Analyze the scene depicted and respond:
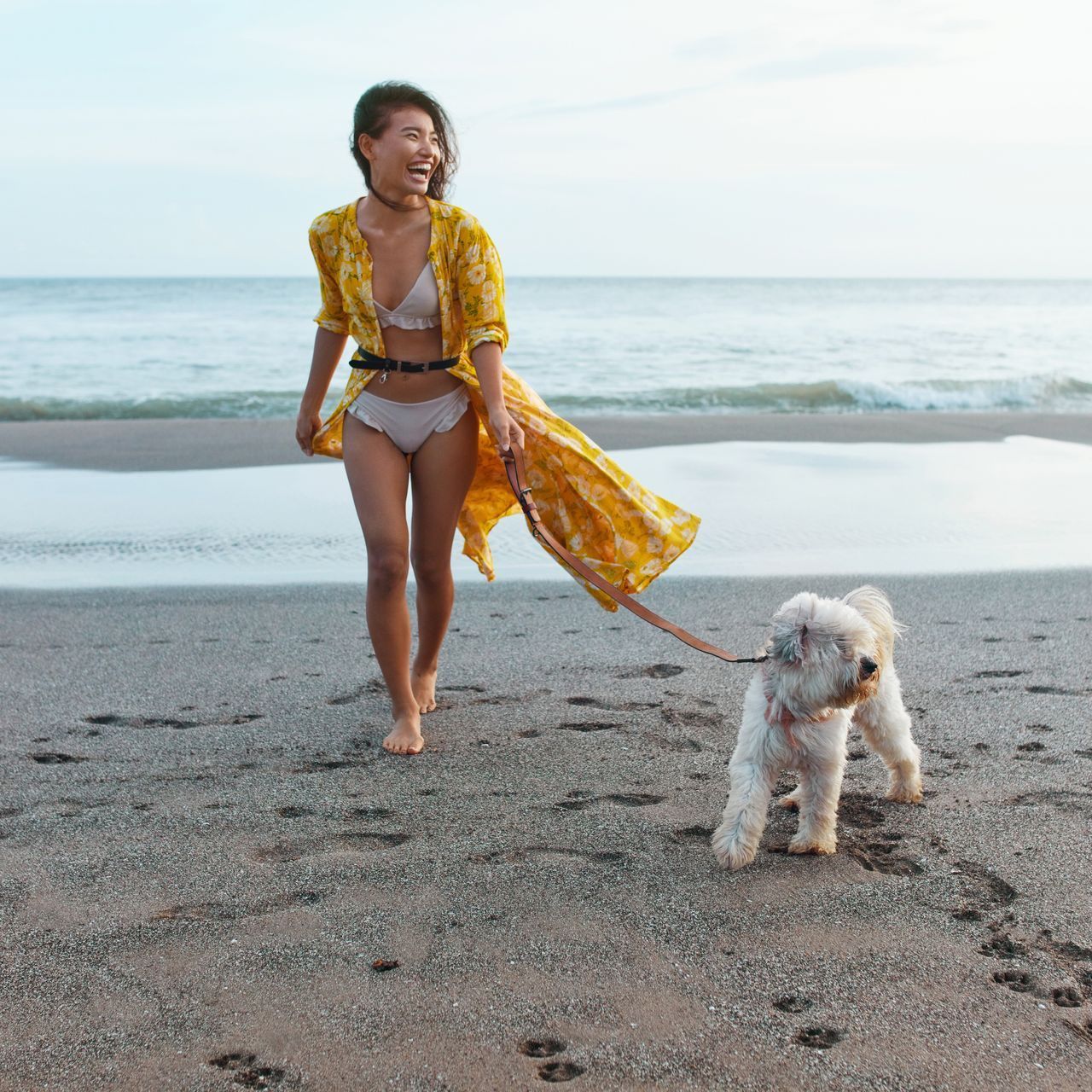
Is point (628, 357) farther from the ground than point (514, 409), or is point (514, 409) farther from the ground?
point (628, 357)

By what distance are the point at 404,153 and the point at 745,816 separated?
2.36 m

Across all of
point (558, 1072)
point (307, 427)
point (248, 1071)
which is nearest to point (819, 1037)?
point (558, 1072)

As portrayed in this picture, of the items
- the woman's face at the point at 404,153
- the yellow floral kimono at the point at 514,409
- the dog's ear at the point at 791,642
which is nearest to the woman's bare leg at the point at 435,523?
the yellow floral kimono at the point at 514,409

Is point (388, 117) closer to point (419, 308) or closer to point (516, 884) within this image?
point (419, 308)

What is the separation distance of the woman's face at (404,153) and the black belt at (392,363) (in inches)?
21.0

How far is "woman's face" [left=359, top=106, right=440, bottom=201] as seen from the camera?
11.9 ft

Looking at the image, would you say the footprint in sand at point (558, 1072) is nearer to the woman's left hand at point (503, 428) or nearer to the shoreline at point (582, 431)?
the woman's left hand at point (503, 428)

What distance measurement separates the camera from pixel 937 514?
787 centimetres

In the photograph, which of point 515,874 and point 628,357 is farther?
point 628,357

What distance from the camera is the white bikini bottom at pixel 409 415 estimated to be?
3.83 m

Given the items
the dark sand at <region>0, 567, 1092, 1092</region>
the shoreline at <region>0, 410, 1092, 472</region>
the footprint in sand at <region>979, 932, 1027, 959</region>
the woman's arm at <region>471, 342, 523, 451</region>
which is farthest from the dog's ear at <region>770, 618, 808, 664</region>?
the shoreline at <region>0, 410, 1092, 472</region>

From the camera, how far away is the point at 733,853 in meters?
3.04

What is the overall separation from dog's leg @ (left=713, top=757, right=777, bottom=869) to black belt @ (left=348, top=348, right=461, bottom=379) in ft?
5.69

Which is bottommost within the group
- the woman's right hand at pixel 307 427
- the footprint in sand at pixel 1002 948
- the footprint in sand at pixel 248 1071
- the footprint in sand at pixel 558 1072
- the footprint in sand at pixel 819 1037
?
the footprint in sand at pixel 248 1071
